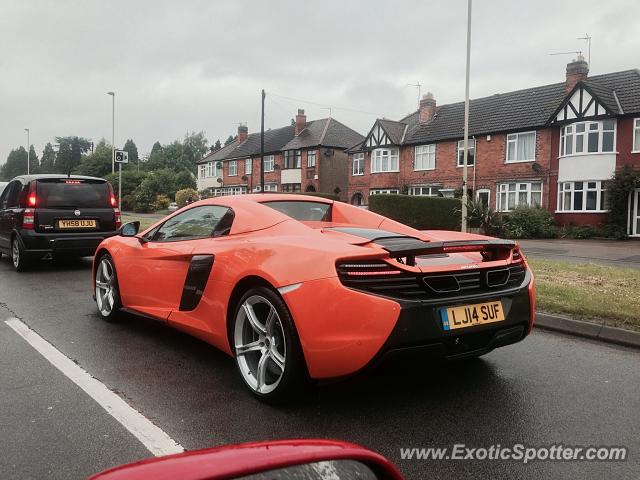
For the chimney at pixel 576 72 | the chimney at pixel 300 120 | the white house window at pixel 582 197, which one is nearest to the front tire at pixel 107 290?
the white house window at pixel 582 197

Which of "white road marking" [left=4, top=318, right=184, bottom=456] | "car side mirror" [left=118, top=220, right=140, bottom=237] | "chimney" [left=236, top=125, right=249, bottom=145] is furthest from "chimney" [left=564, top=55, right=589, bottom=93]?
"chimney" [left=236, top=125, right=249, bottom=145]

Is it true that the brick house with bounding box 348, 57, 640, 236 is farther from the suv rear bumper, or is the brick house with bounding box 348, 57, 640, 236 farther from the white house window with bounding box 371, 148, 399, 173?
the suv rear bumper

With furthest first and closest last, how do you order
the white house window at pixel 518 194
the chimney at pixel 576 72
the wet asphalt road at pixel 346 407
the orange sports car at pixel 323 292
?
the white house window at pixel 518 194, the chimney at pixel 576 72, the orange sports car at pixel 323 292, the wet asphalt road at pixel 346 407

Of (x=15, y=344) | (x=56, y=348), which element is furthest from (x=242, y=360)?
(x=15, y=344)

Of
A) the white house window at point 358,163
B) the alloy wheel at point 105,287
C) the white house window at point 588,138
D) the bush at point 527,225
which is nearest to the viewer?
the alloy wheel at point 105,287

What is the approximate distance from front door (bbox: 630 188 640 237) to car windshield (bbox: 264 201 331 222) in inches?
912

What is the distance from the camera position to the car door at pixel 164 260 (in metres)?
4.34

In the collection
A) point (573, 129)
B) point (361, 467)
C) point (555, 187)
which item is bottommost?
point (361, 467)

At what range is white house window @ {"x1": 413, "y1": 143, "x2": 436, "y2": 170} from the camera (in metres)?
33.2

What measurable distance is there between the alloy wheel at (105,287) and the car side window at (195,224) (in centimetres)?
91

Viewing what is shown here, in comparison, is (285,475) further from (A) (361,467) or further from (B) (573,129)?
(B) (573,129)

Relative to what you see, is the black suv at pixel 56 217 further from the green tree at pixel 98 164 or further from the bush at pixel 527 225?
the green tree at pixel 98 164

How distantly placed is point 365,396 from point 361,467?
2327 millimetres

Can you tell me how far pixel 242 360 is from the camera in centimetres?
364
